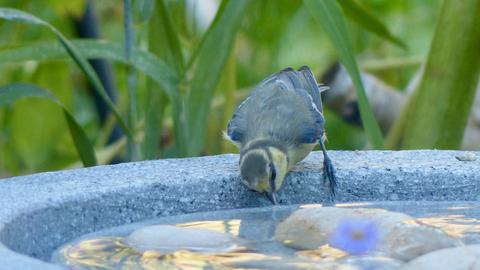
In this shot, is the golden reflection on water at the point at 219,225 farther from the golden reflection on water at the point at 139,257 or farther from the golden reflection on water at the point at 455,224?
the golden reflection on water at the point at 455,224

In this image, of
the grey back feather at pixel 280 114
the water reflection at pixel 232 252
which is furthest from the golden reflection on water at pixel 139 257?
the grey back feather at pixel 280 114

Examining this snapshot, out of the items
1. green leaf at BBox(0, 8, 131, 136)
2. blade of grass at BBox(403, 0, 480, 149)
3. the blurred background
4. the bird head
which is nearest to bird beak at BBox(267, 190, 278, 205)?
the bird head

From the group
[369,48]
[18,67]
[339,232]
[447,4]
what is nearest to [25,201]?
[339,232]

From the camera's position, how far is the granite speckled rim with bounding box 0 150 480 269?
1797 millimetres

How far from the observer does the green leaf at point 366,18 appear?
281 cm

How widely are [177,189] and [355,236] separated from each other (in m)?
0.37

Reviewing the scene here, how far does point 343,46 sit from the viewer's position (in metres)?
2.47

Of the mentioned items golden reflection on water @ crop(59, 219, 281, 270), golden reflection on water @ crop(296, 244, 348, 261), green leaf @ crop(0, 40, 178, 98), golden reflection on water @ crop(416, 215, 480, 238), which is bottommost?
golden reflection on water @ crop(59, 219, 281, 270)

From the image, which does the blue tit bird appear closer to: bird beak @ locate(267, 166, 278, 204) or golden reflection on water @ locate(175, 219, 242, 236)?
bird beak @ locate(267, 166, 278, 204)

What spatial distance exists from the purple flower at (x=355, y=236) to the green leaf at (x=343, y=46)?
2.02 ft

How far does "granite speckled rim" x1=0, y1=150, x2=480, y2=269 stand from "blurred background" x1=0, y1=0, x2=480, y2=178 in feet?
0.94

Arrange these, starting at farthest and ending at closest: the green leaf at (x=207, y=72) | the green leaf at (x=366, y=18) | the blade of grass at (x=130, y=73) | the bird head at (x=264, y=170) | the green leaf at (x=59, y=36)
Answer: the green leaf at (x=366, y=18) < the green leaf at (x=207, y=72) < the blade of grass at (x=130, y=73) < the green leaf at (x=59, y=36) < the bird head at (x=264, y=170)

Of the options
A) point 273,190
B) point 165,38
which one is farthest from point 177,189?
point 165,38

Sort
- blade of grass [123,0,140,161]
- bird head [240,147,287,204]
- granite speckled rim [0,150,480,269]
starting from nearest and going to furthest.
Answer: granite speckled rim [0,150,480,269] < bird head [240,147,287,204] < blade of grass [123,0,140,161]
